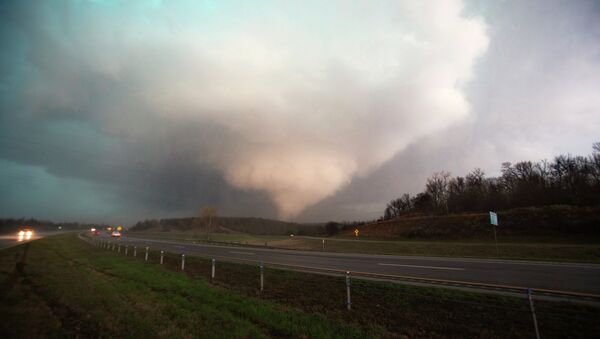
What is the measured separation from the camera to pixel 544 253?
23.7 metres

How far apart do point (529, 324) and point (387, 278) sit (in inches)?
237

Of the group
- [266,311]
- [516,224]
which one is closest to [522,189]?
[516,224]

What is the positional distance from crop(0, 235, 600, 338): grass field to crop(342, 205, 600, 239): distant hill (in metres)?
42.1

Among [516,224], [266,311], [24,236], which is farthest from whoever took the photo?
[24,236]

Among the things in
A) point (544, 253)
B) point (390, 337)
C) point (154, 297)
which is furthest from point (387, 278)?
point (544, 253)

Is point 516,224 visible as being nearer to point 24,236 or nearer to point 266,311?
point 266,311

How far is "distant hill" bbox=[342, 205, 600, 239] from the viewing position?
126 feet

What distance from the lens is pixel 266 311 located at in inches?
341

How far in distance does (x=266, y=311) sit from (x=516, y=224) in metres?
52.3

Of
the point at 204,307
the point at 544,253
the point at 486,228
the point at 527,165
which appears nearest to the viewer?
the point at 204,307

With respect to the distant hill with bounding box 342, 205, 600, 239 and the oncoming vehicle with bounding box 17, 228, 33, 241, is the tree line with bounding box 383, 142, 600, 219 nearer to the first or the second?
the distant hill with bounding box 342, 205, 600, 239

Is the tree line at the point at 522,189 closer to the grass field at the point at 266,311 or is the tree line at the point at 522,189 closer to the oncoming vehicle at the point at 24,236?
the grass field at the point at 266,311

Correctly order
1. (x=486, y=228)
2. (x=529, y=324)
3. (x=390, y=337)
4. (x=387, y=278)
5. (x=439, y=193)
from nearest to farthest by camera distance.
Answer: (x=390, y=337) < (x=529, y=324) < (x=387, y=278) < (x=486, y=228) < (x=439, y=193)

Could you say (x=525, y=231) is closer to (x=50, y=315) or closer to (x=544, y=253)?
(x=544, y=253)
